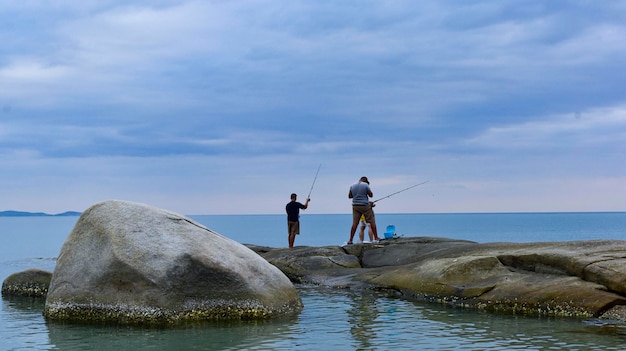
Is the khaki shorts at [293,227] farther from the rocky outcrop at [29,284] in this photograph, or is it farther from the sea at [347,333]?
the sea at [347,333]

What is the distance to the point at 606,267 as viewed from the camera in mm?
15469

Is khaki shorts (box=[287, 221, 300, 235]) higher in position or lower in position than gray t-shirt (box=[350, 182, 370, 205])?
lower

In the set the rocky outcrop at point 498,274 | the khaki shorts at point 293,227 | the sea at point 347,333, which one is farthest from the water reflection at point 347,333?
the khaki shorts at point 293,227

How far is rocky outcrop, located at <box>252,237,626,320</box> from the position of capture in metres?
15.2

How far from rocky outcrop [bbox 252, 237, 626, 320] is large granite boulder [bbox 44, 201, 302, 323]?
441cm

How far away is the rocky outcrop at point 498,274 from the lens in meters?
15.2

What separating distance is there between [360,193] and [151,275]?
37.3 feet

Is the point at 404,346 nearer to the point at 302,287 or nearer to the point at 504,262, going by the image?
the point at 504,262

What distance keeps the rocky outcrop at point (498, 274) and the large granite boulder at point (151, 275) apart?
174 inches

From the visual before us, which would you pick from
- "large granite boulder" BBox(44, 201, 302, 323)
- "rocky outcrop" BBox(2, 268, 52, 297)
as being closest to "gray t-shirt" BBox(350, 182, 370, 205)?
"large granite boulder" BBox(44, 201, 302, 323)

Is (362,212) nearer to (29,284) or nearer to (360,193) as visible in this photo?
(360,193)

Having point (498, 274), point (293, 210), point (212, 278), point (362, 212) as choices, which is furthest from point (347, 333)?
point (293, 210)

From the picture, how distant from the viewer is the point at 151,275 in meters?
14.6

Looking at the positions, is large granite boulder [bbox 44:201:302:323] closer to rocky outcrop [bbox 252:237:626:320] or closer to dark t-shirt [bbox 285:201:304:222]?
rocky outcrop [bbox 252:237:626:320]
